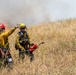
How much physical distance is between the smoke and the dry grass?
20.2 feet

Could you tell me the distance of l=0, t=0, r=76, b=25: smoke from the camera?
82.5ft

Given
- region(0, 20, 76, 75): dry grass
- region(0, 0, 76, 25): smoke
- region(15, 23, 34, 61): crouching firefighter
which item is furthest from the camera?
region(0, 0, 76, 25): smoke

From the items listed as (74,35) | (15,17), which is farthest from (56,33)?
(15,17)

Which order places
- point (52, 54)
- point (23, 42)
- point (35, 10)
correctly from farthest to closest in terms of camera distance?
point (35, 10) → point (52, 54) → point (23, 42)

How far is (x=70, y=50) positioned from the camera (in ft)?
41.8

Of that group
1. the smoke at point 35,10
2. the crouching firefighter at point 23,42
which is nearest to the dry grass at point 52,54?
the crouching firefighter at point 23,42

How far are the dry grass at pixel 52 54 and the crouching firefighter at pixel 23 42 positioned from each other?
12.6 inches

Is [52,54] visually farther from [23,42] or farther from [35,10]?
[35,10]

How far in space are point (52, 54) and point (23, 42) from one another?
1156mm

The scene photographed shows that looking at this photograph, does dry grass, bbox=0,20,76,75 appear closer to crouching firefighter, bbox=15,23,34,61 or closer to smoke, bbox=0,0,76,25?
crouching firefighter, bbox=15,23,34,61

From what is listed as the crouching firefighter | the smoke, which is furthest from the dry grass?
the smoke

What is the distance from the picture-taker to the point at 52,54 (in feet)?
41.9

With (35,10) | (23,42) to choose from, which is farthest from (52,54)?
(35,10)

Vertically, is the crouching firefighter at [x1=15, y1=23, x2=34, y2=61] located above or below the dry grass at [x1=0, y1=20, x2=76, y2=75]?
above
